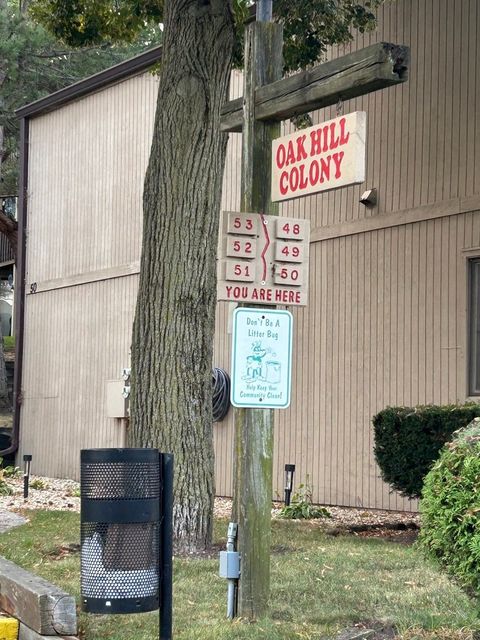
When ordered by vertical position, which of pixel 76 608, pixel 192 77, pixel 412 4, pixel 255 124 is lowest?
pixel 76 608

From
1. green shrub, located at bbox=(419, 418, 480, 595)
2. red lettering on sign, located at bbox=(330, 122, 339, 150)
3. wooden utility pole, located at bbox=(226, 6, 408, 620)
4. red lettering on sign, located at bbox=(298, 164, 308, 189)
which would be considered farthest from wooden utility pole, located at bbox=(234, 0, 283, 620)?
green shrub, located at bbox=(419, 418, 480, 595)

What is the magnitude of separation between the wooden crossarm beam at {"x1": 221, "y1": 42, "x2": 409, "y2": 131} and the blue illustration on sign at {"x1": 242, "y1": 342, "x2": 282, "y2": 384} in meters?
1.53

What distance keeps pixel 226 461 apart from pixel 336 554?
7561 millimetres

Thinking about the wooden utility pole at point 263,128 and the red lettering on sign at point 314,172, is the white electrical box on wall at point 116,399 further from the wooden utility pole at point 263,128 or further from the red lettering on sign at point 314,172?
the red lettering on sign at point 314,172

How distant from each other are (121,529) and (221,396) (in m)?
10.4

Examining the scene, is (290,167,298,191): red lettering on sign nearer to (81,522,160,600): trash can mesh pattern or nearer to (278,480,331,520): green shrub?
(81,522,160,600): trash can mesh pattern

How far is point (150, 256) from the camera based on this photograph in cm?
1009

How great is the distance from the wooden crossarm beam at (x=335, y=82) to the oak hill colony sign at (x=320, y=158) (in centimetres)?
25

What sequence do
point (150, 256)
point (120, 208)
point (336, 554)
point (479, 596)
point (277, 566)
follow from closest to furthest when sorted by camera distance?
point (479, 596), point (277, 566), point (336, 554), point (150, 256), point (120, 208)

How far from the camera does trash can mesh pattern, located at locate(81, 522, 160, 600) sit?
6.16m

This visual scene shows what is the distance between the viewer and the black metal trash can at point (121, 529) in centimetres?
616

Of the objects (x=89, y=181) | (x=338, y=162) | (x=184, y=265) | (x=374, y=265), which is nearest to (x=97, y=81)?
(x=89, y=181)

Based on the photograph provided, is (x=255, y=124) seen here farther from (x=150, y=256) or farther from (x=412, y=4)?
(x=412, y=4)

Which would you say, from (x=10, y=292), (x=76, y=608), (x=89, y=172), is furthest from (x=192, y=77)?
(x=10, y=292)
